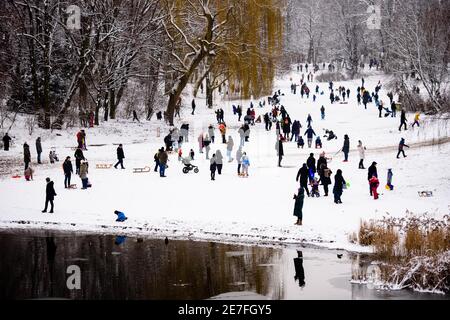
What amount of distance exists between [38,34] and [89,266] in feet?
84.3

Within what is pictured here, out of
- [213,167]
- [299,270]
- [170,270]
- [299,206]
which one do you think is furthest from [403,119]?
[170,270]

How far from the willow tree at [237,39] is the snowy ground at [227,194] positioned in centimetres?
683

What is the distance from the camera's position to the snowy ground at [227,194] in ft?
73.9

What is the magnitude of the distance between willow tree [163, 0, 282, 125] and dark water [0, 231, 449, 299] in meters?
25.6

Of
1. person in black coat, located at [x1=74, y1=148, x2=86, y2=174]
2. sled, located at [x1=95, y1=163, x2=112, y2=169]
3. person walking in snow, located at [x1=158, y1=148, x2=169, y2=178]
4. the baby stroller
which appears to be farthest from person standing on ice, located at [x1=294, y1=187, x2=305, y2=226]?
sled, located at [x1=95, y1=163, x2=112, y2=169]

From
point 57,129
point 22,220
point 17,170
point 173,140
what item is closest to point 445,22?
point 173,140

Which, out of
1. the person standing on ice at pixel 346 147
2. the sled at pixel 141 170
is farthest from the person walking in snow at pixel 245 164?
the person standing on ice at pixel 346 147

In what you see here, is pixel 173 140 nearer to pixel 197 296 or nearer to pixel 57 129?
pixel 57 129

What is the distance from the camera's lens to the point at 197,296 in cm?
1614

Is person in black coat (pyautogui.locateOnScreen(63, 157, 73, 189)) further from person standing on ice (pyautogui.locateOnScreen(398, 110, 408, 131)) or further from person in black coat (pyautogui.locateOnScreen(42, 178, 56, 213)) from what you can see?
person standing on ice (pyautogui.locateOnScreen(398, 110, 408, 131))

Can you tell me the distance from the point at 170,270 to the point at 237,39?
31.0 m

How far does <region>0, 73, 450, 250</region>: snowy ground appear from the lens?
73.9 ft

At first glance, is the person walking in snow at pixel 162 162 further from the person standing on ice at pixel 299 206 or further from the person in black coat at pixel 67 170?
the person standing on ice at pixel 299 206

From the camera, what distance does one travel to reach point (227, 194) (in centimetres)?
2702
